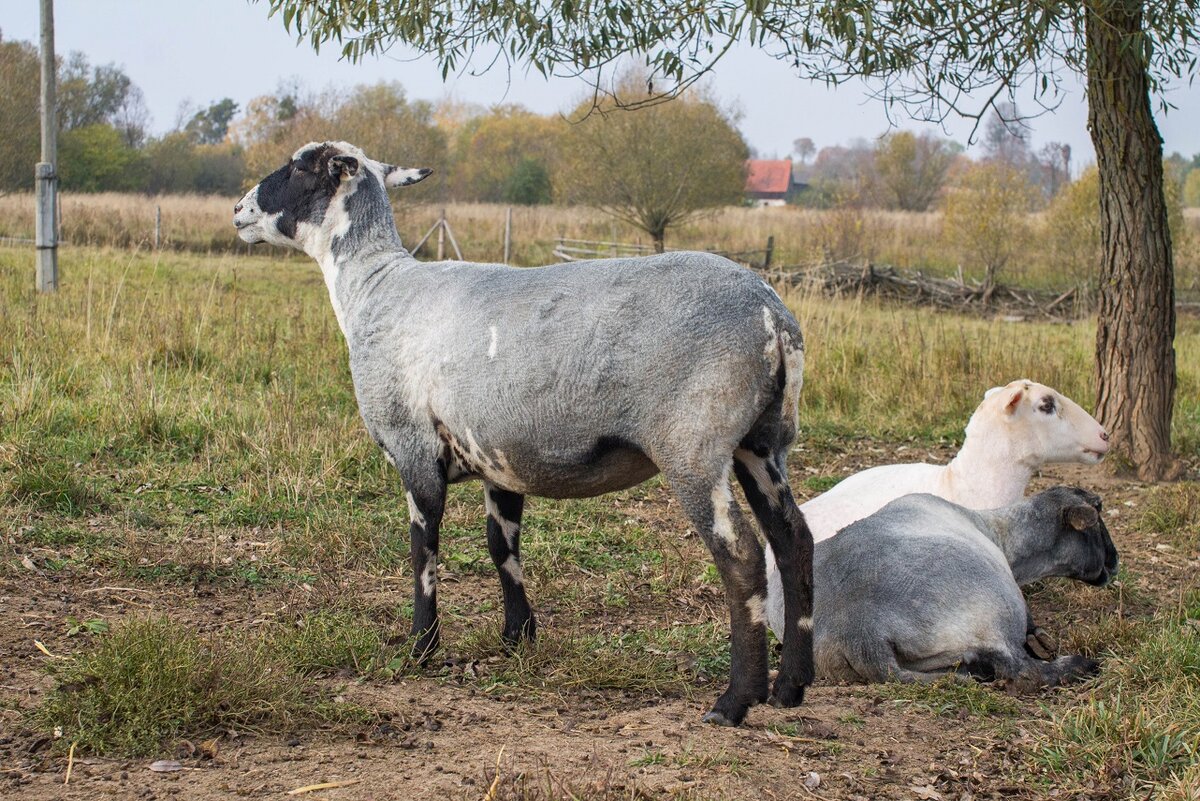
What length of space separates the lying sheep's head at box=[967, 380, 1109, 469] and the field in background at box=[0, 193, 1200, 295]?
19.5 metres

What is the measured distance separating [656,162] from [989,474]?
2307cm

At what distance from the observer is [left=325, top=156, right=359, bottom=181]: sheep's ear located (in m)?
5.30

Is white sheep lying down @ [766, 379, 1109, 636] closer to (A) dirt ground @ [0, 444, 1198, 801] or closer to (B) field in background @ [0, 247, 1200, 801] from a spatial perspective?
(B) field in background @ [0, 247, 1200, 801]

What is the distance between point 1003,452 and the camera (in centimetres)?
654

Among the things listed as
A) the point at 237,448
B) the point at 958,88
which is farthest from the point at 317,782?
the point at 958,88

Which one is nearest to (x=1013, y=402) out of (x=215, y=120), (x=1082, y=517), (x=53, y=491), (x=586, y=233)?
(x=1082, y=517)

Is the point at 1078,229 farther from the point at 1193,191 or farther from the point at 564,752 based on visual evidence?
the point at 1193,191

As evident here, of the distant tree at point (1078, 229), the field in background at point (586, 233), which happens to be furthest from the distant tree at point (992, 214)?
the distant tree at point (1078, 229)

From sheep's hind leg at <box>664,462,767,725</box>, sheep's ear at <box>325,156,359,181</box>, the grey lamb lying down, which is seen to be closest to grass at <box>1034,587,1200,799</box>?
the grey lamb lying down

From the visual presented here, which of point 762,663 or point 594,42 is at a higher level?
point 594,42

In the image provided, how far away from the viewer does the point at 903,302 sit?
24.0m

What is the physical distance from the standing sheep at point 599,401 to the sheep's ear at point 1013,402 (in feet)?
8.70

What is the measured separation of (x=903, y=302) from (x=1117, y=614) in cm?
1921

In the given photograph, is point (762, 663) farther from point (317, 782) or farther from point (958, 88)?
point (958, 88)
